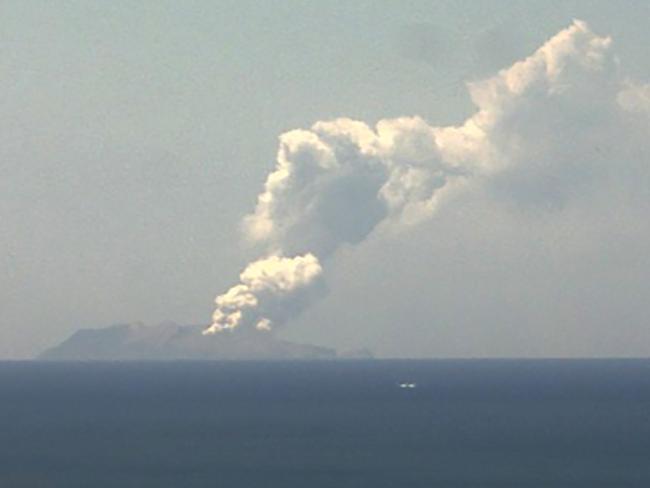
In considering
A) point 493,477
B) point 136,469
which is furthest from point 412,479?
point 136,469

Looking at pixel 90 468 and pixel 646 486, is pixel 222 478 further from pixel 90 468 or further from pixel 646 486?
pixel 646 486

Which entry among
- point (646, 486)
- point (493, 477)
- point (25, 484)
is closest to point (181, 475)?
point (25, 484)

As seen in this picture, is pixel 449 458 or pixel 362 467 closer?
pixel 362 467

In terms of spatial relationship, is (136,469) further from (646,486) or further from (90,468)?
(646,486)

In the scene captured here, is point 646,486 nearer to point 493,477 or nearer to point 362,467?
point 493,477

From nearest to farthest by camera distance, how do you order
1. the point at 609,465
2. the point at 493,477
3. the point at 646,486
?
the point at 646,486 < the point at 493,477 < the point at 609,465

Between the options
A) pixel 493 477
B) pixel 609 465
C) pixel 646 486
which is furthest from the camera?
pixel 609 465

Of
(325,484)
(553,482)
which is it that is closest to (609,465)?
(553,482)

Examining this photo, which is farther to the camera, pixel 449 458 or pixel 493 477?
pixel 449 458
